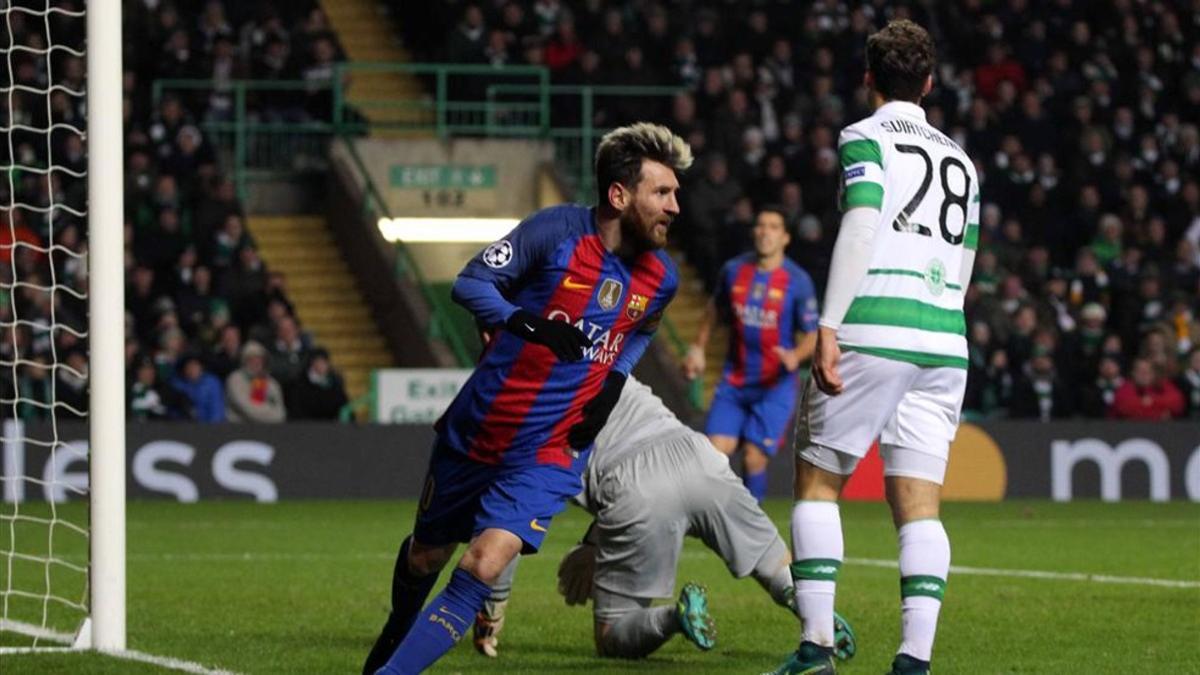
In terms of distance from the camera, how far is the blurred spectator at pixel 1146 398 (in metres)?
20.9

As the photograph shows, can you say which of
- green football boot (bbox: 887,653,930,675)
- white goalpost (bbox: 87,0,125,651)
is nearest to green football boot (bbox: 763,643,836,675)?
green football boot (bbox: 887,653,930,675)

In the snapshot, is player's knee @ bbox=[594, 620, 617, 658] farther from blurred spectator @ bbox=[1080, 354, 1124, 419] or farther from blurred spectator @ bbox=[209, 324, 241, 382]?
blurred spectator @ bbox=[1080, 354, 1124, 419]

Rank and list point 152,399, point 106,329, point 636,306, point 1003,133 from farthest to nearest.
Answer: point 1003,133, point 152,399, point 106,329, point 636,306

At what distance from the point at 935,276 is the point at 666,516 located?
1.56m

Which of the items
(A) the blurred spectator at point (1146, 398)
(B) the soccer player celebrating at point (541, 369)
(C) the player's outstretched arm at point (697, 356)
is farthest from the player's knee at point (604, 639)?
(A) the blurred spectator at point (1146, 398)

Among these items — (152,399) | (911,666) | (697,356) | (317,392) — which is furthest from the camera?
(317,392)

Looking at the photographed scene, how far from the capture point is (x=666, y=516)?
26.2 ft

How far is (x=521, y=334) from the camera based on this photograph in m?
6.45

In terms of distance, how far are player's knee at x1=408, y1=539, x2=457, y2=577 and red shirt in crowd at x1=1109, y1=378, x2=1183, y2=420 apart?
14985mm

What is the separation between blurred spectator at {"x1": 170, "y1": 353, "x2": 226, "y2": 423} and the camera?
1894cm

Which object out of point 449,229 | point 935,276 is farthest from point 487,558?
point 449,229

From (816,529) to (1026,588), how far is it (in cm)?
423

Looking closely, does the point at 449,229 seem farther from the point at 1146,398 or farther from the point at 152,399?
the point at 1146,398

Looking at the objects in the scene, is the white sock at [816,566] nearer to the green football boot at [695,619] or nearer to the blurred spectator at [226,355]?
the green football boot at [695,619]
